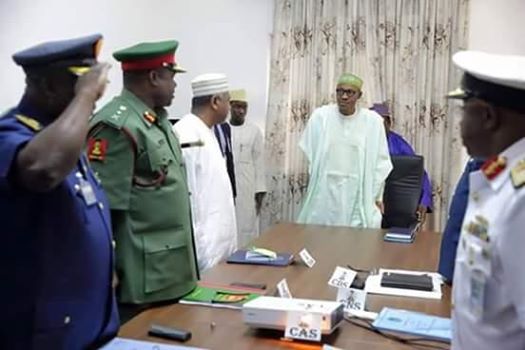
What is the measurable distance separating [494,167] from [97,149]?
120 cm

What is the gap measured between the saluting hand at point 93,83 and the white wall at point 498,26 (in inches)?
152

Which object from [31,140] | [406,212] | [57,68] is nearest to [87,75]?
[57,68]

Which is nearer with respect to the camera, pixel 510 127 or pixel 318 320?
pixel 510 127

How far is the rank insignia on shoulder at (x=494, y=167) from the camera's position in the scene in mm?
1211

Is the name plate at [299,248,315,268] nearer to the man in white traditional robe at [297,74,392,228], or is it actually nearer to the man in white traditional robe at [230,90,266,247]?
the man in white traditional robe at [297,74,392,228]

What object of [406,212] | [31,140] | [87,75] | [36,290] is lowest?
[406,212]

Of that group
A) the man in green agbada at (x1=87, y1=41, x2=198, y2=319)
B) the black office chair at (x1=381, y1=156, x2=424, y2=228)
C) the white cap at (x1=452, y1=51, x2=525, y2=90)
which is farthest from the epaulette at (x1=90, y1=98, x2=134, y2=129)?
the black office chair at (x1=381, y1=156, x2=424, y2=228)

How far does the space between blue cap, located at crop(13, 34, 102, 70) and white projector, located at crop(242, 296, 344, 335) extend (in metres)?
0.78

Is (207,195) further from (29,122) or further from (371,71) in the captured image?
(371,71)

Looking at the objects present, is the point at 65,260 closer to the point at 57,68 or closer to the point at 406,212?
the point at 57,68

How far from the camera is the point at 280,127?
4969 millimetres

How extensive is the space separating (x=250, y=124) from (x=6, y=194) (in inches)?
146

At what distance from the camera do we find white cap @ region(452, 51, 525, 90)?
1160mm

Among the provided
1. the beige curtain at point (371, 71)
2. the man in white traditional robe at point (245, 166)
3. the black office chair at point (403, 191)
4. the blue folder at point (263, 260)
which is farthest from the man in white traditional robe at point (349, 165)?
the blue folder at point (263, 260)
